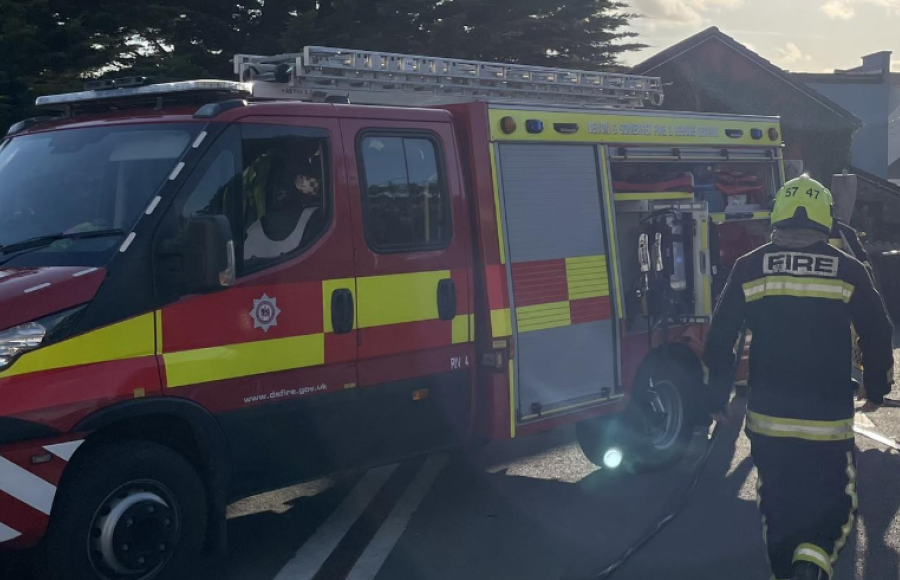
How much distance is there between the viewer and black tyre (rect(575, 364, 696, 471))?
25.8 ft

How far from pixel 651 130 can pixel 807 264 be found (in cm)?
389

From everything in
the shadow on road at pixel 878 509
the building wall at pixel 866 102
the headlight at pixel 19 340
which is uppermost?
the building wall at pixel 866 102

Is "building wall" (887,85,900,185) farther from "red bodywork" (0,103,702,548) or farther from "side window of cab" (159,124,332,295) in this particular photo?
"side window of cab" (159,124,332,295)

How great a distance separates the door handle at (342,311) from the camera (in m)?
5.71

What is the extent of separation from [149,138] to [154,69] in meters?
7.34

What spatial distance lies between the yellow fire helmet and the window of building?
2.31m

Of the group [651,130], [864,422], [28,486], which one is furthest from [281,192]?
[864,422]

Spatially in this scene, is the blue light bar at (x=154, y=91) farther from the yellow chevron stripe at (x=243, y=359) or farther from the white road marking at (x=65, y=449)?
the white road marking at (x=65, y=449)

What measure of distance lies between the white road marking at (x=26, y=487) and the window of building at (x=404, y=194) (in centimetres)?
213

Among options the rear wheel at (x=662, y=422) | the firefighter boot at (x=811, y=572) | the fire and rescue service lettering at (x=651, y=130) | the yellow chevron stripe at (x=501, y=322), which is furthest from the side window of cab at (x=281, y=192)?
the rear wheel at (x=662, y=422)

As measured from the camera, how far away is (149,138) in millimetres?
5418

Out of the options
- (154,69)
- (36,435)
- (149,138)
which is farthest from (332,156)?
(154,69)

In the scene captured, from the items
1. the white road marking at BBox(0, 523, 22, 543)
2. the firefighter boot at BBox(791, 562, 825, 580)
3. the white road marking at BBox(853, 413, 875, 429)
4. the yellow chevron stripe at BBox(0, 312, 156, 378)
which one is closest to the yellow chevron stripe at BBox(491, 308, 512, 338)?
the yellow chevron stripe at BBox(0, 312, 156, 378)

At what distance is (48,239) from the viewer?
5.19 metres
